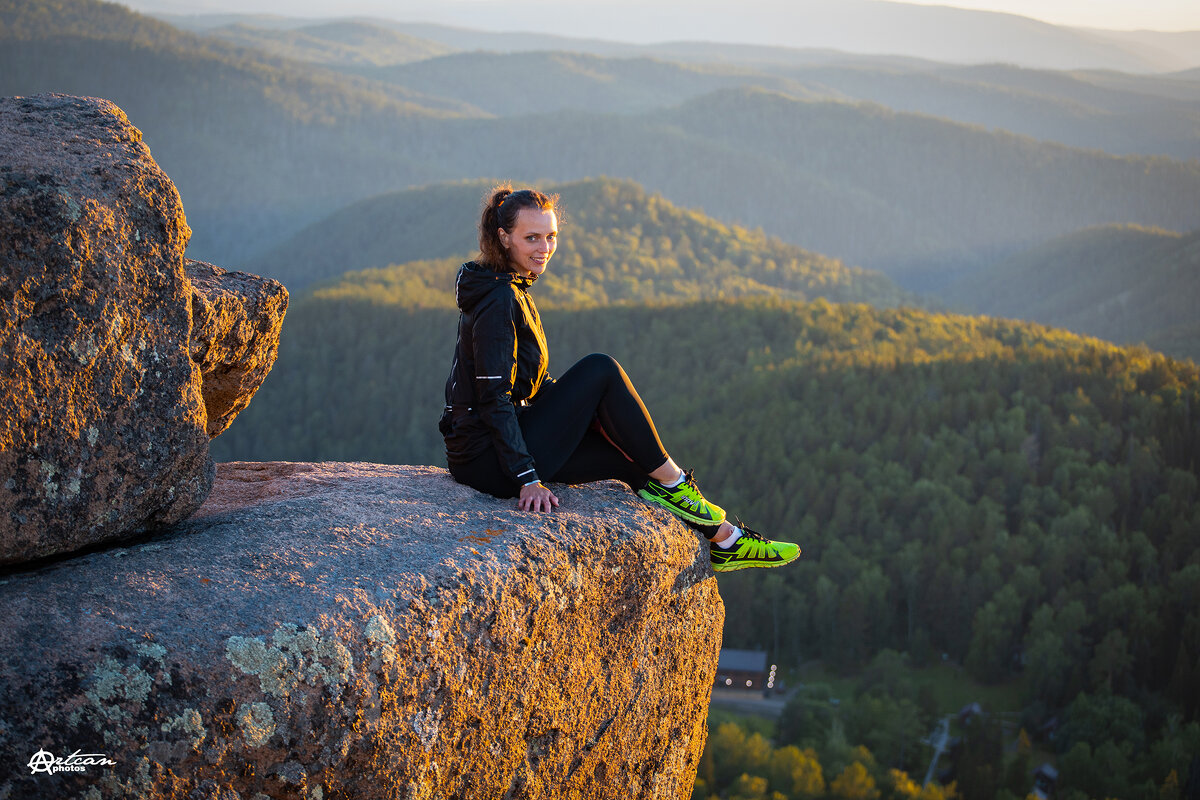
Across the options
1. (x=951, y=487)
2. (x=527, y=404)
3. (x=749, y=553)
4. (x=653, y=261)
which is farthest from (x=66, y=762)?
(x=653, y=261)

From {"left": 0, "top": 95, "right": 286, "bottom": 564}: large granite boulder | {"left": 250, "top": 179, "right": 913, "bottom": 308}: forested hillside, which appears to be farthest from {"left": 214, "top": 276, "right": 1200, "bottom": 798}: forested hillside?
{"left": 250, "top": 179, "right": 913, "bottom": 308}: forested hillside

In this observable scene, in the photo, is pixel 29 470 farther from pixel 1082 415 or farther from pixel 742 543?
pixel 1082 415

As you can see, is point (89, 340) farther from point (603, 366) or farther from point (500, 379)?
point (603, 366)

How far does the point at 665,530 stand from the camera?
6746 millimetres

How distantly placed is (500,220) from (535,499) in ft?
6.79

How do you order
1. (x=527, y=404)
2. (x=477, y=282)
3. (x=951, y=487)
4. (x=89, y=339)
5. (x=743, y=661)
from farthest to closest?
(x=951, y=487) < (x=743, y=661) < (x=527, y=404) < (x=477, y=282) < (x=89, y=339)

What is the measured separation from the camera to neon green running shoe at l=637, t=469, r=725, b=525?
23.1ft

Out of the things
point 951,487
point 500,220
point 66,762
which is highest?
point 500,220

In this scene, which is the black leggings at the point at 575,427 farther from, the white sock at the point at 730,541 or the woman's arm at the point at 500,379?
the white sock at the point at 730,541

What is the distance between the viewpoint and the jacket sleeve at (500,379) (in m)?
6.43

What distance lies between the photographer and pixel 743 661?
184 ft

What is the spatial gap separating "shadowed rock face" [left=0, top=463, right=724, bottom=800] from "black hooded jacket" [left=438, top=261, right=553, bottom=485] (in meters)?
0.38

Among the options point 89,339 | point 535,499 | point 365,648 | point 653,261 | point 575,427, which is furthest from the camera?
point 653,261

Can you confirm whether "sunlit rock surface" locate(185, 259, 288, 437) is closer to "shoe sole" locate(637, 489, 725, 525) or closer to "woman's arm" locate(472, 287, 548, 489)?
"woman's arm" locate(472, 287, 548, 489)
